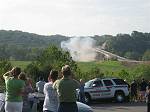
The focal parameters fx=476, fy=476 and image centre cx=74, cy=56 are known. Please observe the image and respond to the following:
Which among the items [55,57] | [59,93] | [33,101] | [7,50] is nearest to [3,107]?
[33,101]

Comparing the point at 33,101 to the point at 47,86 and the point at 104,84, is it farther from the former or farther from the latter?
the point at 104,84

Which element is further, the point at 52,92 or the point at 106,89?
the point at 106,89

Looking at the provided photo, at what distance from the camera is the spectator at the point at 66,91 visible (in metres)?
9.34

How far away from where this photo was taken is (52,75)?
9.80m

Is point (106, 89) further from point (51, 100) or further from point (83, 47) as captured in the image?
point (83, 47)

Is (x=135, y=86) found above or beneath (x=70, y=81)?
beneath

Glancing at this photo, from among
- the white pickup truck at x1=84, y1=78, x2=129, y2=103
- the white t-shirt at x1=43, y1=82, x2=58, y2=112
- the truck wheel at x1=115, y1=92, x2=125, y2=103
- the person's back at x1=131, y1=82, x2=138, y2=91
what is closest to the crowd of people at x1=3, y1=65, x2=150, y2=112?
the white t-shirt at x1=43, y1=82, x2=58, y2=112

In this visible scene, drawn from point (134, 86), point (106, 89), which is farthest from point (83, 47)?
point (106, 89)

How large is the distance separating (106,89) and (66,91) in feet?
67.4

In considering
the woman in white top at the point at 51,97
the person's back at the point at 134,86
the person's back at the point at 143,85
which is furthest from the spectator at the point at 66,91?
the person's back at the point at 134,86

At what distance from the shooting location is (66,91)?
9.41m

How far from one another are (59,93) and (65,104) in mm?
264

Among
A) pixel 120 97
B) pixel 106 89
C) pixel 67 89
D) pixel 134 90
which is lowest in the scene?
pixel 120 97

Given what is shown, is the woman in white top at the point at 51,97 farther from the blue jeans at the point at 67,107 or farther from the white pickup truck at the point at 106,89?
the white pickup truck at the point at 106,89
